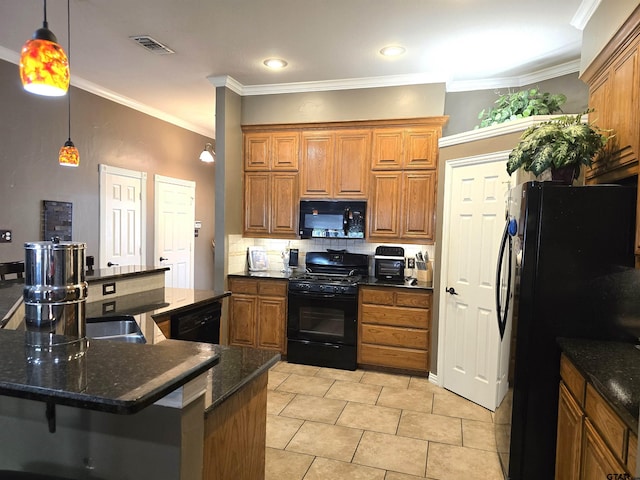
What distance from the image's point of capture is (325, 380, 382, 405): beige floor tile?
330 centimetres

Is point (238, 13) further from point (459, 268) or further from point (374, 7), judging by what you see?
point (459, 268)

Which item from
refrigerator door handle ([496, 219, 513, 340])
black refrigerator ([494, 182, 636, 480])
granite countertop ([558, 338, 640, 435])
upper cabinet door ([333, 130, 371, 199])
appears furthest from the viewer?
upper cabinet door ([333, 130, 371, 199])

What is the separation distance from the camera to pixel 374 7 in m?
2.66

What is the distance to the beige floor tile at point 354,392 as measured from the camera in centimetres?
330

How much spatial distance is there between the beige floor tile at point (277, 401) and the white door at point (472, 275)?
1406 mm

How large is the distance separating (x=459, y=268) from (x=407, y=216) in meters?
0.80

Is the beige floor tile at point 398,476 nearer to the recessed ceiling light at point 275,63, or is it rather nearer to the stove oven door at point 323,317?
the stove oven door at point 323,317

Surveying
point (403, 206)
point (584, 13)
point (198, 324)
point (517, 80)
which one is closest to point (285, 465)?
point (198, 324)

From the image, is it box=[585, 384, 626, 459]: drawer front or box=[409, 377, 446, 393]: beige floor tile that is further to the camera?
box=[409, 377, 446, 393]: beige floor tile

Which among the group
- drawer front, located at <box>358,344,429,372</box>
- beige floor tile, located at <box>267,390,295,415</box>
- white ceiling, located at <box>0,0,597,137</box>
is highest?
white ceiling, located at <box>0,0,597,137</box>

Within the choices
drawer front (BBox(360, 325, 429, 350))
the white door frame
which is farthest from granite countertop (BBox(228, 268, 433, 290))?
drawer front (BBox(360, 325, 429, 350))

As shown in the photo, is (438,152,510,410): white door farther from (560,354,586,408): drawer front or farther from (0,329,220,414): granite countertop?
(0,329,220,414): granite countertop

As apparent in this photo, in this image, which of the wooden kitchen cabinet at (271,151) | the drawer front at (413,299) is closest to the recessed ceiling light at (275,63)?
the wooden kitchen cabinet at (271,151)

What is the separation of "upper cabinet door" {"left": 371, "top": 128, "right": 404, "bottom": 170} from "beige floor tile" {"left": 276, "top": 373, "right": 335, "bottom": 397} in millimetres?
2141
